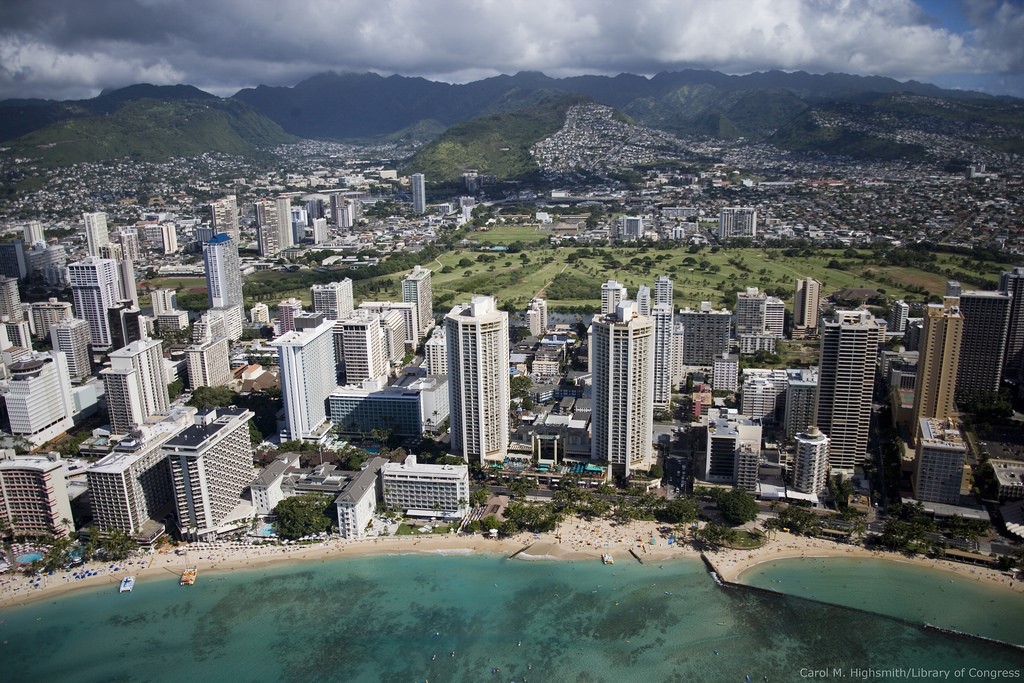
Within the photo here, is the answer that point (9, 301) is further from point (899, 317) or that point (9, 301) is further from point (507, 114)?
point (507, 114)

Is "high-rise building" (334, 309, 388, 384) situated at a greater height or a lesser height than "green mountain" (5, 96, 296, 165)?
lesser

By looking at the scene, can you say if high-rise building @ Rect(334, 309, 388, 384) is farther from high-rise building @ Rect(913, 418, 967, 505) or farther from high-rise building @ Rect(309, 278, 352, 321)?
high-rise building @ Rect(913, 418, 967, 505)

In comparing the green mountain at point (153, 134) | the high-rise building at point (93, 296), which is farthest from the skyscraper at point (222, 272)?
the green mountain at point (153, 134)

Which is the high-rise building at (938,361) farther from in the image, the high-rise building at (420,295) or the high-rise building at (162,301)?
the high-rise building at (162,301)

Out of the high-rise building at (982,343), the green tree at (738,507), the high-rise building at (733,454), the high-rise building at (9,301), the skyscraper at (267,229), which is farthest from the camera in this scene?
the skyscraper at (267,229)

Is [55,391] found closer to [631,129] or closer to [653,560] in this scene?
[653,560]

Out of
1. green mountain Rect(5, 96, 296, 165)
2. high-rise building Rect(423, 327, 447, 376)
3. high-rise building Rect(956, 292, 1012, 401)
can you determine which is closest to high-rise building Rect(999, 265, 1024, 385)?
high-rise building Rect(956, 292, 1012, 401)
